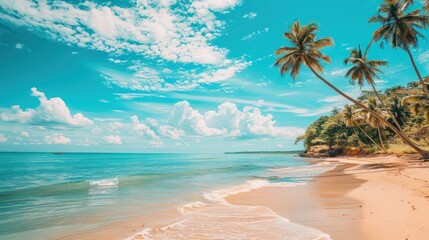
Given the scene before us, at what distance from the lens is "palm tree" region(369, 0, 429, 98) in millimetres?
19866

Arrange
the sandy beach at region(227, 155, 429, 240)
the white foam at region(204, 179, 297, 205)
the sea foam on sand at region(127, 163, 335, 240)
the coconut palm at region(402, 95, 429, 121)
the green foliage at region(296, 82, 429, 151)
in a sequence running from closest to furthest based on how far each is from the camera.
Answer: the sandy beach at region(227, 155, 429, 240)
the sea foam on sand at region(127, 163, 335, 240)
the white foam at region(204, 179, 297, 205)
the coconut palm at region(402, 95, 429, 121)
the green foliage at region(296, 82, 429, 151)

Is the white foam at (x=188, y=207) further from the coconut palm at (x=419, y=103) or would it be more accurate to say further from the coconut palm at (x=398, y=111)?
the coconut palm at (x=398, y=111)

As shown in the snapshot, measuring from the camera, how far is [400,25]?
20.6 m

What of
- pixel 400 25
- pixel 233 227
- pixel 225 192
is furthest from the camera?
pixel 400 25

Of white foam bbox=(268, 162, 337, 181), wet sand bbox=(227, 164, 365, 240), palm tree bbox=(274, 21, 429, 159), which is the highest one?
palm tree bbox=(274, 21, 429, 159)

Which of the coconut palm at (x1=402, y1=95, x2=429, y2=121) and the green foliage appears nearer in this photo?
the coconut palm at (x1=402, y1=95, x2=429, y2=121)

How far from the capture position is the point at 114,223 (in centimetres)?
744

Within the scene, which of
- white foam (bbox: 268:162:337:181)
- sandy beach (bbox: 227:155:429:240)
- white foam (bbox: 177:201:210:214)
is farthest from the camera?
white foam (bbox: 268:162:337:181)

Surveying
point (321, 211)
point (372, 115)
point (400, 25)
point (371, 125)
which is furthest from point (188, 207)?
point (371, 125)

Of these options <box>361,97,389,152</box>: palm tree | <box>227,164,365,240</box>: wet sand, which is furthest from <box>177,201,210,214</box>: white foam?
<box>361,97,389,152</box>: palm tree

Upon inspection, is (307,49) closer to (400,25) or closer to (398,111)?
(400,25)

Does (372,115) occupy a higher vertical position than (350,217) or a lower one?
higher

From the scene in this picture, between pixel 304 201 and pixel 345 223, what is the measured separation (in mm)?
3498

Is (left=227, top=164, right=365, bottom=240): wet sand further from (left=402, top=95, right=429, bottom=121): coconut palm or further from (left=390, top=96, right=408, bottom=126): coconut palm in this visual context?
(left=390, top=96, right=408, bottom=126): coconut palm
